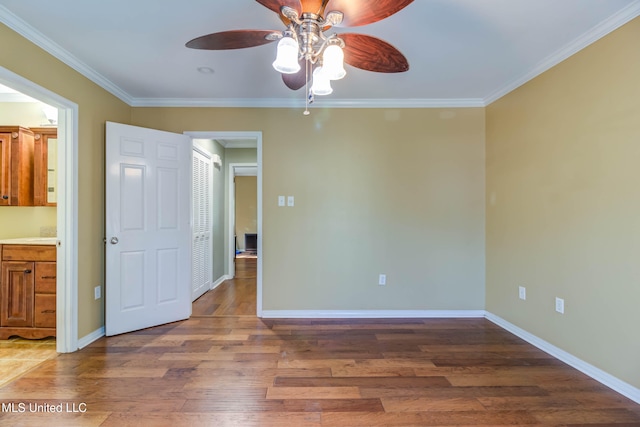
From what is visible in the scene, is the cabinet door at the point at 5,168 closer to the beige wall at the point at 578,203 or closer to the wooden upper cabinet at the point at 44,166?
the wooden upper cabinet at the point at 44,166

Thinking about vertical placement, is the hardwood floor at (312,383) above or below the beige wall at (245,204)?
below

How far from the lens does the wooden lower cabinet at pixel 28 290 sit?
262 cm

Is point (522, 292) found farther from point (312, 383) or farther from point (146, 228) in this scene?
point (146, 228)

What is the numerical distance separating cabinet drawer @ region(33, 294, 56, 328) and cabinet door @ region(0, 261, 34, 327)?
5 cm

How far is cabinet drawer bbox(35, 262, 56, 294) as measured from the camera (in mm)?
2617

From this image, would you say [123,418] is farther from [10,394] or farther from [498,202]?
[498,202]

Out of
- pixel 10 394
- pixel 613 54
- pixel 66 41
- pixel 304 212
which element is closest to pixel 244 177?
pixel 304 212

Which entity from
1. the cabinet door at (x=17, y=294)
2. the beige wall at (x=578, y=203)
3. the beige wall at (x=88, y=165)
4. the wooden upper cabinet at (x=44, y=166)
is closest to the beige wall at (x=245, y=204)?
the wooden upper cabinet at (x=44, y=166)

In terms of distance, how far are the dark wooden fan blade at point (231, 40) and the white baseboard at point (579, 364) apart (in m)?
2.97

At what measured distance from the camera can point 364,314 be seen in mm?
3314

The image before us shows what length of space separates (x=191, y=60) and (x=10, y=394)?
260 centimetres

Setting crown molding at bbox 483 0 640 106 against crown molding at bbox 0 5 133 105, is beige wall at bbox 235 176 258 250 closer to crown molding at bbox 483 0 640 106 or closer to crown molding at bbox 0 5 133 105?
crown molding at bbox 0 5 133 105

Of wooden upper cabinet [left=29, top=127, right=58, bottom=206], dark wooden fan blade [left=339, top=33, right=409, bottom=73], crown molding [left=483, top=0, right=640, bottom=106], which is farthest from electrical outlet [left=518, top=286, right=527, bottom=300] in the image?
wooden upper cabinet [left=29, top=127, right=58, bottom=206]

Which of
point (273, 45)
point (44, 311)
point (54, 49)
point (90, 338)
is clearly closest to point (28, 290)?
point (44, 311)
